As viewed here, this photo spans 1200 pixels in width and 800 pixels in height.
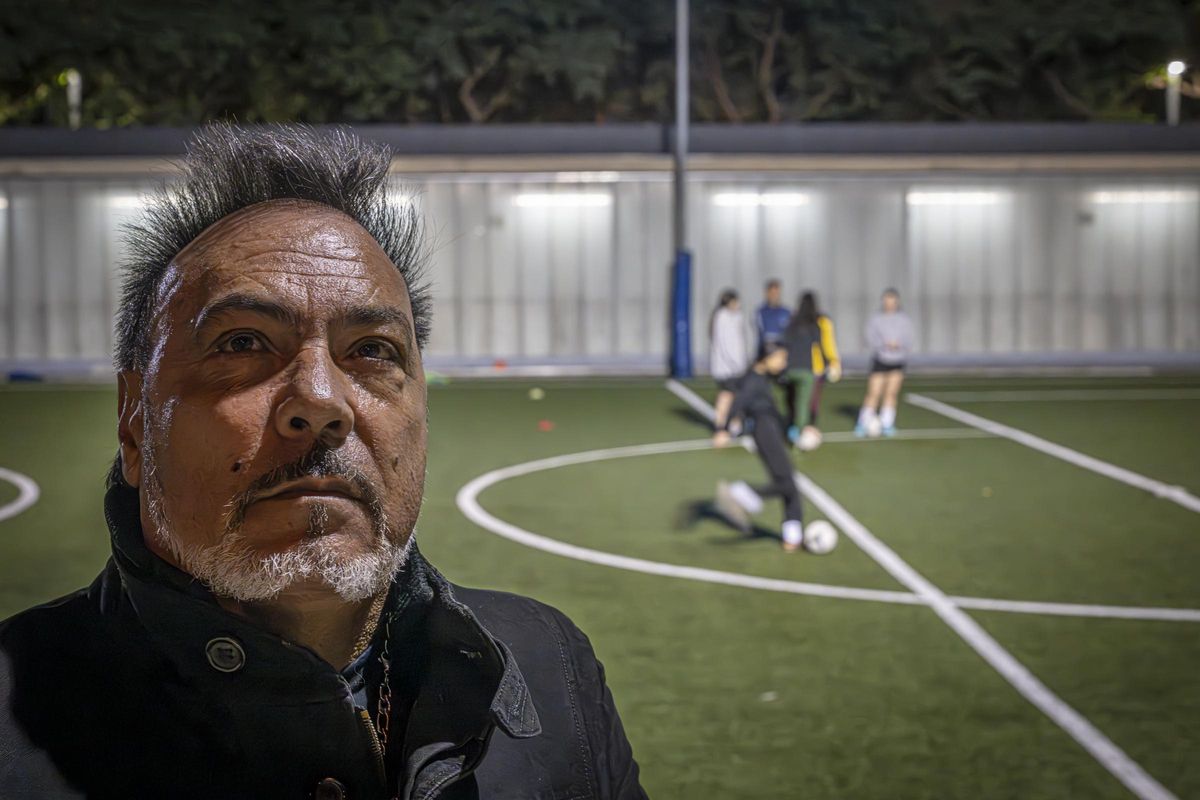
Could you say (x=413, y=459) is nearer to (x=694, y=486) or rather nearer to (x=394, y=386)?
(x=394, y=386)

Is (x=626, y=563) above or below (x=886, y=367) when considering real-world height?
below

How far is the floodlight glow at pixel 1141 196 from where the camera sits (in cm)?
3006

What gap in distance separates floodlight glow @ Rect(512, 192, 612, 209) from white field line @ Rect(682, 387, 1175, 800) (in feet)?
54.9

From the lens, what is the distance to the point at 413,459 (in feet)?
5.39

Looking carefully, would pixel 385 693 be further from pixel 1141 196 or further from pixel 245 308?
pixel 1141 196

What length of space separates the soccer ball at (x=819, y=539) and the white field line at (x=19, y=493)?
7024 mm

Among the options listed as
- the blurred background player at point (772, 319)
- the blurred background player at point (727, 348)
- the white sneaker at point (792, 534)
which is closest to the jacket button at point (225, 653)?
the white sneaker at point (792, 534)

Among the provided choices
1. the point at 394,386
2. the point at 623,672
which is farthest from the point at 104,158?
the point at 394,386

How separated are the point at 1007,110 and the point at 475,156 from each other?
26763mm

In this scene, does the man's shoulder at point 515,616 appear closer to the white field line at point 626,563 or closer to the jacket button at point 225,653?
the jacket button at point 225,653

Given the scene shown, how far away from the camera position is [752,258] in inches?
1166

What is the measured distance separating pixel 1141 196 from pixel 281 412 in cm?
3094

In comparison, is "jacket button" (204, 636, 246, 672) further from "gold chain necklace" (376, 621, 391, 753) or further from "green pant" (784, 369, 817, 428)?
"green pant" (784, 369, 817, 428)

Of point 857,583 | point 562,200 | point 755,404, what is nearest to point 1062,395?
point 562,200
